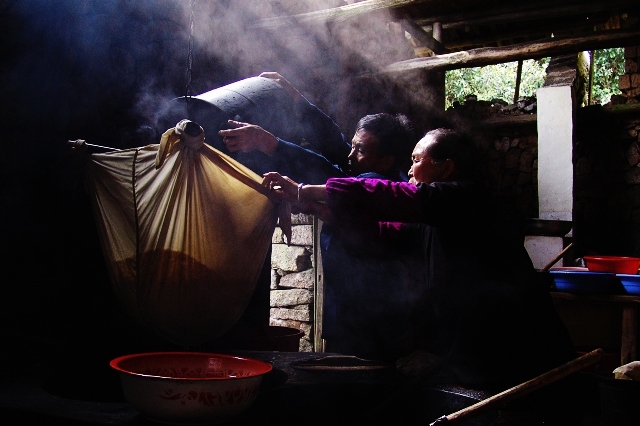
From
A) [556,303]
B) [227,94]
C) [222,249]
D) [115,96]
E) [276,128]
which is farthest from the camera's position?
[556,303]

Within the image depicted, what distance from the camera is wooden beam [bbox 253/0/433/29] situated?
14.5 feet

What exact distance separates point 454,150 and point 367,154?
0.74 m

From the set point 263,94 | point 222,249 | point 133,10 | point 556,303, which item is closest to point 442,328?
point 222,249

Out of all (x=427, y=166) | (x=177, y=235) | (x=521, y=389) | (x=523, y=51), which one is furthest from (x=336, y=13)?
(x=521, y=389)

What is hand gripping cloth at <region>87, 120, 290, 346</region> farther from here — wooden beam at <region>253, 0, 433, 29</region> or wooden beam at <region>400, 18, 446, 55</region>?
wooden beam at <region>400, 18, 446, 55</region>

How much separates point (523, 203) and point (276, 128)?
549cm

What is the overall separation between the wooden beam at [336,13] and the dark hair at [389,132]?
6.45ft

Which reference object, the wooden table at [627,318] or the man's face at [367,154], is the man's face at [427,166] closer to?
the man's face at [367,154]

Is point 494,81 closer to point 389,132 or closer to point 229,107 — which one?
point 389,132

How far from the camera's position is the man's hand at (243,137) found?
85.9 inches

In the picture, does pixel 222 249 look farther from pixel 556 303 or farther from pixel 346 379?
pixel 556 303

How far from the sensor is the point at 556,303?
14.1ft

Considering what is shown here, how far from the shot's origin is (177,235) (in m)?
1.68

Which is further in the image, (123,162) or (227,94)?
(227,94)
